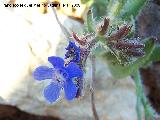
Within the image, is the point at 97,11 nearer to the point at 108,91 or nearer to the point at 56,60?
the point at 108,91

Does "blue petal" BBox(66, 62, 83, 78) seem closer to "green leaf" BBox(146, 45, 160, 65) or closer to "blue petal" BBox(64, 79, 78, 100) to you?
"blue petal" BBox(64, 79, 78, 100)

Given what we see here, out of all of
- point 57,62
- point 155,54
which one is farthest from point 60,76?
point 155,54

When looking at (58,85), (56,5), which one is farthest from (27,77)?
(58,85)

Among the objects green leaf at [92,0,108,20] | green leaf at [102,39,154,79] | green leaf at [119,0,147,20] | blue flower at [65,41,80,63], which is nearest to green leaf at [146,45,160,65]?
green leaf at [102,39,154,79]

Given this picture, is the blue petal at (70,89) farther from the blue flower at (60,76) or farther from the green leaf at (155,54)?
the green leaf at (155,54)

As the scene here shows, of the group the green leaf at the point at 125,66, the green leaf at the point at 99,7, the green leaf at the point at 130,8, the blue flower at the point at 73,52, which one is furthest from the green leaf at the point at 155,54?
the blue flower at the point at 73,52

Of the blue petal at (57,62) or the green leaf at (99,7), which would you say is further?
the green leaf at (99,7)
